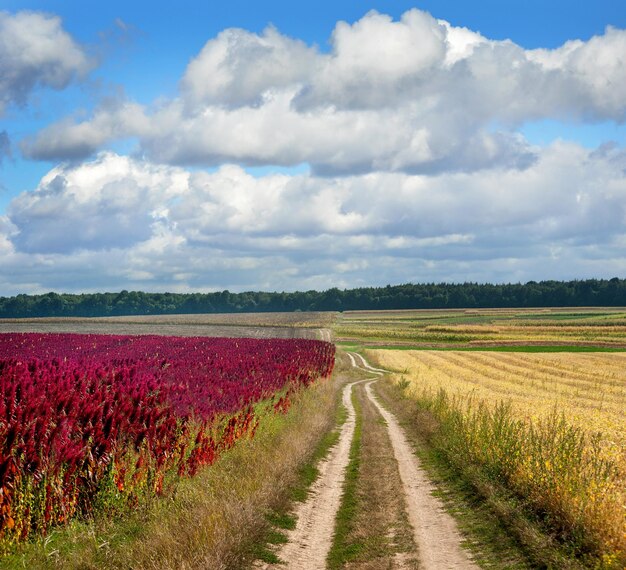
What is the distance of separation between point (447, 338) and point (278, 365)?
8132 centimetres

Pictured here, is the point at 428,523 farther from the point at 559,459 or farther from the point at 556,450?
the point at 556,450

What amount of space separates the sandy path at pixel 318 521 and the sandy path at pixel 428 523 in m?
1.50

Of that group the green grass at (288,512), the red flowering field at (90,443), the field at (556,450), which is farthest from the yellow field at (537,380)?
the red flowering field at (90,443)

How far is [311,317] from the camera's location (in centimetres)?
16400

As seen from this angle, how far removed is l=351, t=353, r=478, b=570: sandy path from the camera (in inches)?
428

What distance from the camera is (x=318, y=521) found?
13.1 metres

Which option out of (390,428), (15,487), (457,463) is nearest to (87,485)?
(15,487)

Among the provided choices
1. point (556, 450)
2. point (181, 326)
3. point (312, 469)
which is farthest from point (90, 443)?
point (181, 326)

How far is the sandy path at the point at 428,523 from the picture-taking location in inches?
428

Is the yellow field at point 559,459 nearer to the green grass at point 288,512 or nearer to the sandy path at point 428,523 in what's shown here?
the sandy path at point 428,523

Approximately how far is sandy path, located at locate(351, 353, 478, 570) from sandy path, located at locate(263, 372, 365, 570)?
1497 millimetres

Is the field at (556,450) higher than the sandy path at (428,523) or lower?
higher

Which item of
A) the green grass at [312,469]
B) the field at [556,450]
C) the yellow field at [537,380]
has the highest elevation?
the field at [556,450]

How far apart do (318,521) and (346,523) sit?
537 millimetres
